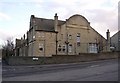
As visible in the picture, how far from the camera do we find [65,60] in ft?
163

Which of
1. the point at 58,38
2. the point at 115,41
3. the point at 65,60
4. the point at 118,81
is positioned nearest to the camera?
the point at 118,81

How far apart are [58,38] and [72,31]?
194 inches

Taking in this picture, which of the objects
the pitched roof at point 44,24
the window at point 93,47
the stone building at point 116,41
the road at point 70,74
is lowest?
the road at point 70,74

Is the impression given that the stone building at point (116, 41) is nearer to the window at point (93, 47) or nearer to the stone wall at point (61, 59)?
the window at point (93, 47)

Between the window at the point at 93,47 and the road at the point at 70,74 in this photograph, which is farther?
the window at the point at 93,47

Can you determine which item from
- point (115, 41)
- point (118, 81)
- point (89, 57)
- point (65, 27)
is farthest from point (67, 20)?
point (118, 81)

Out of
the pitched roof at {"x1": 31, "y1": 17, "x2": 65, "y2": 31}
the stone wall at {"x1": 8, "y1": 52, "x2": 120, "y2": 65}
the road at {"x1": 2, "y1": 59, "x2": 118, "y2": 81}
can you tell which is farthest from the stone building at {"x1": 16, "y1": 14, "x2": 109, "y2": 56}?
the road at {"x1": 2, "y1": 59, "x2": 118, "y2": 81}

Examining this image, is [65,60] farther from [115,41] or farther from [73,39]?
[115,41]

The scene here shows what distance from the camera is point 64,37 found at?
68250 mm

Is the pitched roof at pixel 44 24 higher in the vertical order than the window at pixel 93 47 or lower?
higher

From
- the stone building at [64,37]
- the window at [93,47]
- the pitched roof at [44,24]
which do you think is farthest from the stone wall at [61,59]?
the window at [93,47]

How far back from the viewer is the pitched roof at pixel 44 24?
67.1 meters

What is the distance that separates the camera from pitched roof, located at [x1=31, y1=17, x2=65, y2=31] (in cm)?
6707

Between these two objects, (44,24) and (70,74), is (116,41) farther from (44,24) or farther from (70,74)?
(70,74)
